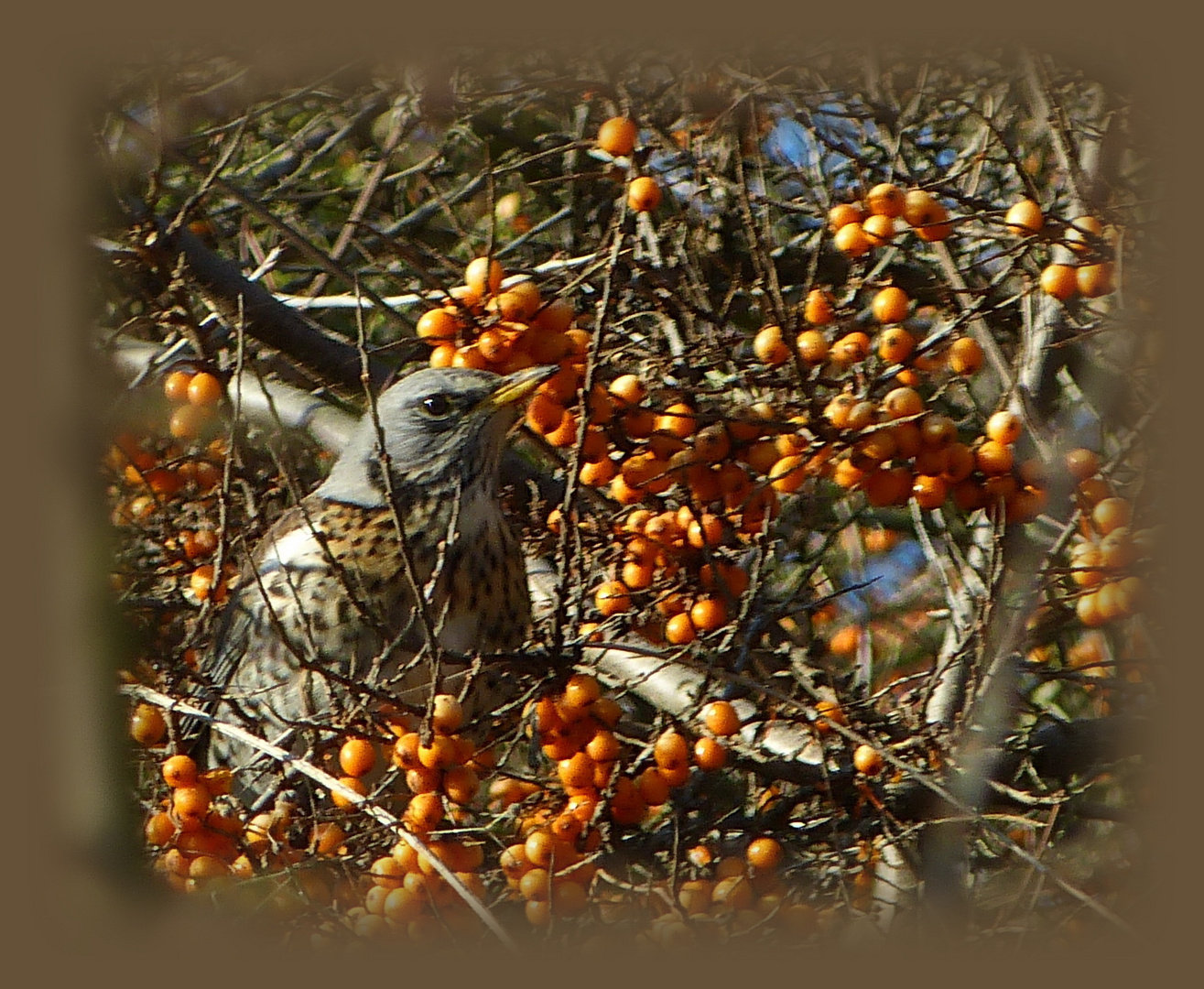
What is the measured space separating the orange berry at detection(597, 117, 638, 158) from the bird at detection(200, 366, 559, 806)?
639 mm

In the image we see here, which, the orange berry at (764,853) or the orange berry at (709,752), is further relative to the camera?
the orange berry at (764,853)

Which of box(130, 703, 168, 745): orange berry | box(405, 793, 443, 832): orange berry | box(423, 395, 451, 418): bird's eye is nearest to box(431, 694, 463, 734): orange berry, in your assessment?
box(405, 793, 443, 832): orange berry

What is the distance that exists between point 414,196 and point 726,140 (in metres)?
1.58

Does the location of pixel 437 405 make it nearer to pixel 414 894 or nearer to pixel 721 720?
pixel 721 720

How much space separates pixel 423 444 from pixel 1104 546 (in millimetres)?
→ 2128

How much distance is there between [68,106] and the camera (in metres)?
3.21

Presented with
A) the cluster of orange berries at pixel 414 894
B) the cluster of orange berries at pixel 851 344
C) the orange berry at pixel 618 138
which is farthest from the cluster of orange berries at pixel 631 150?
the cluster of orange berries at pixel 414 894

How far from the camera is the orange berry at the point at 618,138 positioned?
3094mm

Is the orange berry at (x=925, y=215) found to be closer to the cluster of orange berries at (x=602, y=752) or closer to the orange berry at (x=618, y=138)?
the orange berry at (x=618, y=138)

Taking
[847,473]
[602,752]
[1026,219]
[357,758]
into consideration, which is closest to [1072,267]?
[1026,219]

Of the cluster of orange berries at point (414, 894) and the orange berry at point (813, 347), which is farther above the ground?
the orange berry at point (813, 347)

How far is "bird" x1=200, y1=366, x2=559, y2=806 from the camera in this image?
3592 mm

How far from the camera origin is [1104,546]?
2.83 metres

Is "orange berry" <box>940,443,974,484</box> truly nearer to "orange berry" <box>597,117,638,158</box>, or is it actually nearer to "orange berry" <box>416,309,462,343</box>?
"orange berry" <box>597,117,638,158</box>
